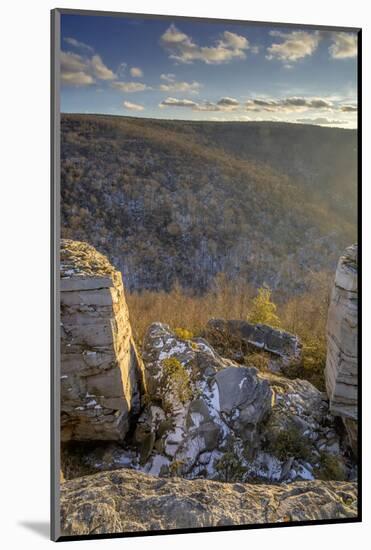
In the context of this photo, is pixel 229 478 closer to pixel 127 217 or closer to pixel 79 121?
pixel 127 217

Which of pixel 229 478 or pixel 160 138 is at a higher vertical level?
pixel 160 138

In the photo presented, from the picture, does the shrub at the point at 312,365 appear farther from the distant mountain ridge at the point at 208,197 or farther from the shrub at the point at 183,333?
the shrub at the point at 183,333

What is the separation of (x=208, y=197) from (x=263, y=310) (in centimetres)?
88

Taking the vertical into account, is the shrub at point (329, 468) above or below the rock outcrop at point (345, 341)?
below

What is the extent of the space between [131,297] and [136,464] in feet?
3.66

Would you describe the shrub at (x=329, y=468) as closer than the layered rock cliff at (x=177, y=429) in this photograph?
No

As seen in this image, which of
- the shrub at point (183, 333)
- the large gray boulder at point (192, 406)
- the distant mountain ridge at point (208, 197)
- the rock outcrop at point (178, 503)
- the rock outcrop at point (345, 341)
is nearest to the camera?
the rock outcrop at point (178, 503)

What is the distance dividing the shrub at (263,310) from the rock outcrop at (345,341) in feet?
1.37

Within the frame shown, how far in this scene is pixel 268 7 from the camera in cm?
612

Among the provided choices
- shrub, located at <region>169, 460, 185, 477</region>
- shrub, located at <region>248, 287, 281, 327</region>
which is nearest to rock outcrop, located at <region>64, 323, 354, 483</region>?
shrub, located at <region>169, 460, 185, 477</region>

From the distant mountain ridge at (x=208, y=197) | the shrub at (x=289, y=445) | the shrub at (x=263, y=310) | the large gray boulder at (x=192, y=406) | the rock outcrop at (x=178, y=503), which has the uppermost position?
the distant mountain ridge at (x=208, y=197)

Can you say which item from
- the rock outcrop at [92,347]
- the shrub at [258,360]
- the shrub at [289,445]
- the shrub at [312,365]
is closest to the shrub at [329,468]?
the shrub at [289,445]

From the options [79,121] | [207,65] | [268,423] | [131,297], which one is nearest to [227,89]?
[207,65]

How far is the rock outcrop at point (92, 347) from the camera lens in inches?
226
